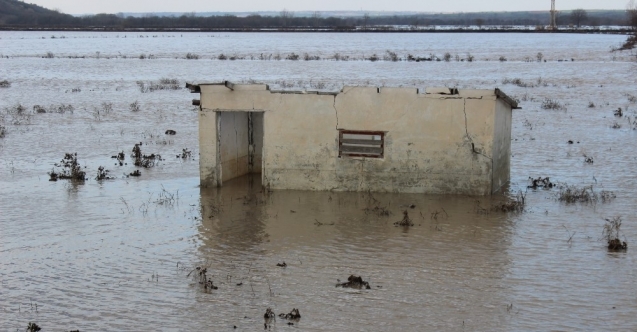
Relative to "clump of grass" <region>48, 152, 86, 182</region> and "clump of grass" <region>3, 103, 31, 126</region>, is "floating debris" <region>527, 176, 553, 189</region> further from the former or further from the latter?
"clump of grass" <region>3, 103, 31, 126</region>

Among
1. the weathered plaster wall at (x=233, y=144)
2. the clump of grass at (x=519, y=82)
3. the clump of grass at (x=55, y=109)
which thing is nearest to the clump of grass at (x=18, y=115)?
the clump of grass at (x=55, y=109)

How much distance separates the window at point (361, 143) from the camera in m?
13.9

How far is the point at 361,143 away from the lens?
13977 mm

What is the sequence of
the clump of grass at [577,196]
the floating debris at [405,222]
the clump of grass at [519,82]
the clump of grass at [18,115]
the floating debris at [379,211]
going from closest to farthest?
the floating debris at [405,222] → the floating debris at [379,211] → the clump of grass at [577,196] → the clump of grass at [18,115] → the clump of grass at [519,82]

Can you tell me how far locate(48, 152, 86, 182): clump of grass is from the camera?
51.2 feet

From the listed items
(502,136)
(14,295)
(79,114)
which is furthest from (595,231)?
(79,114)

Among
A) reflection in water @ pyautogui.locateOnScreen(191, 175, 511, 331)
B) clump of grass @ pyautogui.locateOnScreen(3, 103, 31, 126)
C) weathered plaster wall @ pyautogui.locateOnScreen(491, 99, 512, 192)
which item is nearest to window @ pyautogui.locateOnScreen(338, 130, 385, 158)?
reflection in water @ pyautogui.locateOnScreen(191, 175, 511, 331)

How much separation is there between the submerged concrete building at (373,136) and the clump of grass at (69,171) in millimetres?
2614

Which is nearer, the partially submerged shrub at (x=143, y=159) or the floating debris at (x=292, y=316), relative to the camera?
the floating debris at (x=292, y=316)

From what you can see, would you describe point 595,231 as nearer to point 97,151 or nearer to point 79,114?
point 97,151

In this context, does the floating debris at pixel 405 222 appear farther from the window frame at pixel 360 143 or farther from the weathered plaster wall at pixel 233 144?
the weathered plaster wall at pixel 233 144

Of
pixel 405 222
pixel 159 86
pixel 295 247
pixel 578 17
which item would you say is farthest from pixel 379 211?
pixel 578 17

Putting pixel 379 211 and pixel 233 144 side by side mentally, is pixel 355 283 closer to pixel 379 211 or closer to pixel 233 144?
pixel 379 211

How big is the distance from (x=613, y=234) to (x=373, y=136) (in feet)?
13.4
